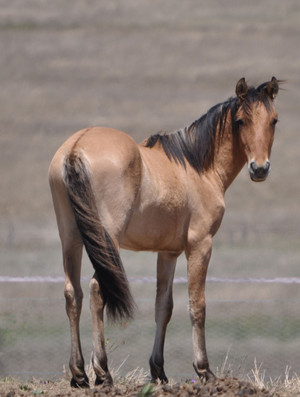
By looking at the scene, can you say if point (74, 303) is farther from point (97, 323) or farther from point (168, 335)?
point (168, 335)

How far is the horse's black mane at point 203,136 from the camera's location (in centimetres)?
492

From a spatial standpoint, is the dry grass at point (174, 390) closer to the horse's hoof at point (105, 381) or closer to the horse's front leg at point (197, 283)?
the horse's hoof at point (105, 381)

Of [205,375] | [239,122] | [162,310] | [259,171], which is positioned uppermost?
[239,122]

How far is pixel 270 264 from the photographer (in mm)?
11977

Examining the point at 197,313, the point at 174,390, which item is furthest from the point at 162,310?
the point at 174,390

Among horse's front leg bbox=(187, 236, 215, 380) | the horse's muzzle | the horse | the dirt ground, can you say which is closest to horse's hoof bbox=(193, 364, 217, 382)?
the horse

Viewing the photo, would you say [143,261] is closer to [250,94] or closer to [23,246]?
[23,246]

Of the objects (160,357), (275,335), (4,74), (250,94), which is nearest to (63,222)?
(160,357)

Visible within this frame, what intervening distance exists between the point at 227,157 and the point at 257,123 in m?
0.51

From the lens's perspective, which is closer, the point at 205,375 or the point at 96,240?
the point at 96,240

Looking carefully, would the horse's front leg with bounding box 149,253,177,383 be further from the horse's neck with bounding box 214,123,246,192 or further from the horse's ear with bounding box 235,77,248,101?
the horse's ear with bounding box 235,77,248,101

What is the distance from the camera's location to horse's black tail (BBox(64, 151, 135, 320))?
413cm

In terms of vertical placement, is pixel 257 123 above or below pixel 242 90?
below

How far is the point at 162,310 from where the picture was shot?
5035 mm
